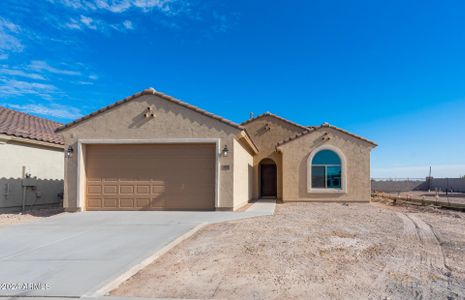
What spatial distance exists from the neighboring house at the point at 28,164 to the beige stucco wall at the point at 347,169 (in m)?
11.8

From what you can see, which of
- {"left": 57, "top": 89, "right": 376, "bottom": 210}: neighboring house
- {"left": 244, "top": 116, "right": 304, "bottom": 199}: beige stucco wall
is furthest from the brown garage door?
{"left": 244, "top": 116, "right": 304, "bottom": 199}: beige stucco wall

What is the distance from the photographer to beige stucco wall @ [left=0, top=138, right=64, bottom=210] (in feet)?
44.5

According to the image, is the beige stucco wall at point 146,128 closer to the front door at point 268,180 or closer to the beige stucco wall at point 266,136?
the beige stucco wall at point 266,136

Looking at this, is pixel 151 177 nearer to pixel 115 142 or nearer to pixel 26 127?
pixel 115 142

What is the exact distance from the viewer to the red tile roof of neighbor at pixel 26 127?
14.3 metres

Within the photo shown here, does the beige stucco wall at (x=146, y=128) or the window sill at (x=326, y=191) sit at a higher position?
the beige stucco wall at (x=146, y=128)

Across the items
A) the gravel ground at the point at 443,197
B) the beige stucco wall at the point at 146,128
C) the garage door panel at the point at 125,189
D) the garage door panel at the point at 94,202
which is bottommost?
the gravel ground at the point at 443,197

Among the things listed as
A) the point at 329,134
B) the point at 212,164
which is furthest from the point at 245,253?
the point at 329,134

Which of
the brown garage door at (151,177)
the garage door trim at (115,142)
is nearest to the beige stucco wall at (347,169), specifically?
the garage door trim at (115,142)

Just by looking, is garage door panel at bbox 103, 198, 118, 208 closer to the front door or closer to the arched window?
the arched window

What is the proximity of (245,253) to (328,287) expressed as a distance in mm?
2128

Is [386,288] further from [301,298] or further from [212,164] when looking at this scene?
[212,164]

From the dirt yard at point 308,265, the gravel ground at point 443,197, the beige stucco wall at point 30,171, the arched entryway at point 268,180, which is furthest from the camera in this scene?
the arched entryway at point 268,180

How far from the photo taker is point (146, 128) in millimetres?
12992
